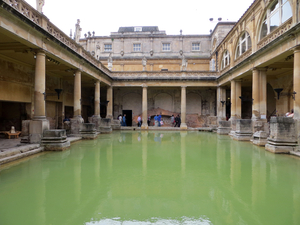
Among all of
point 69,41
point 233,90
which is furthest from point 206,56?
point 69,41

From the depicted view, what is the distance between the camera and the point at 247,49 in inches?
583

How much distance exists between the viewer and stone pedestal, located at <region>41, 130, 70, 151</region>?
8.73 m

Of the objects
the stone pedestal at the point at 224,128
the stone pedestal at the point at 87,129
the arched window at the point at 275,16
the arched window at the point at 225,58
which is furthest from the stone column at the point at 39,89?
the arched window at the point at 225,58

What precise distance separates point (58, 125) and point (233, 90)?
1645 centimetres

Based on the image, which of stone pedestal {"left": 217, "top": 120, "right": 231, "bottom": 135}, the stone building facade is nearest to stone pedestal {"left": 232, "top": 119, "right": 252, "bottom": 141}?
the stone building facade

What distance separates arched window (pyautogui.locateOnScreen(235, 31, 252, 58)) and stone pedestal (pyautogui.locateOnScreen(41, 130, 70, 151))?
1445cm

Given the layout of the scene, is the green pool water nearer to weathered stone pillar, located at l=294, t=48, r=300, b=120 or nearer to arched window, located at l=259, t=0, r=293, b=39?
weathered stone pillar, located at l=294, t=48, r=300, b=120

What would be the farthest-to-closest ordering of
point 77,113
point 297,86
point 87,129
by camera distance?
point 77,113, point 87,129, point 297,86

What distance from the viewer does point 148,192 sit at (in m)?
4.09

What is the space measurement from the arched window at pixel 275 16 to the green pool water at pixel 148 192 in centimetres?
822

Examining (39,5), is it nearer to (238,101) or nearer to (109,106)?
(109,106)

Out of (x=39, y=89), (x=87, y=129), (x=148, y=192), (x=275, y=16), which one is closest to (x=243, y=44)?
(x=275, y=16)

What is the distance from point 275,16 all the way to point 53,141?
13.8 metres

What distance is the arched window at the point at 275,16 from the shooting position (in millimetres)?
10274
